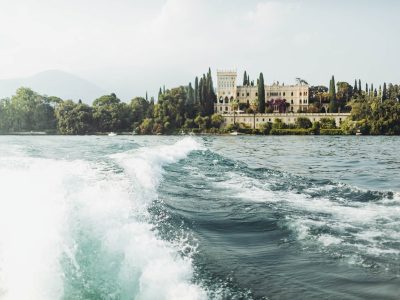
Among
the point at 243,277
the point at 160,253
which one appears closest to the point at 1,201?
the point at 160,253

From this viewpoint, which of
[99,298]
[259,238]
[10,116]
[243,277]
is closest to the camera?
[99,298]

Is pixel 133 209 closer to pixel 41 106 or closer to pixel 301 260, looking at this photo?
pixel 301 260

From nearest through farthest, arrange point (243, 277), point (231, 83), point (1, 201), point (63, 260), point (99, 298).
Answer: point (99, 298) → point (63, 260) → point (243, 277) → point (1, 201) → point (231, 83)

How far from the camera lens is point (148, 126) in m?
108

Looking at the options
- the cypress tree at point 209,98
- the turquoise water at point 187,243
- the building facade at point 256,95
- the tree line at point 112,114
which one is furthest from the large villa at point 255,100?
the turquoise water at point 187,243

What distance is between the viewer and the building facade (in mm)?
119812

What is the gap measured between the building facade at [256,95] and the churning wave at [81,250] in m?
108

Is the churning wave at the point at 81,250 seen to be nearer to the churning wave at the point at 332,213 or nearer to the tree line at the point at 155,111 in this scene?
the churning wave at the point at 332,213

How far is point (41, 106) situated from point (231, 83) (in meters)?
51.0

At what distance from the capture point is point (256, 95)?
416 feet

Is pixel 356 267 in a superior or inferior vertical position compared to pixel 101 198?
inferior

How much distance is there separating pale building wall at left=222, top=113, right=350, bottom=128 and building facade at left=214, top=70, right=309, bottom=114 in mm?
6830

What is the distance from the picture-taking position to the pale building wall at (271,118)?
106 metres

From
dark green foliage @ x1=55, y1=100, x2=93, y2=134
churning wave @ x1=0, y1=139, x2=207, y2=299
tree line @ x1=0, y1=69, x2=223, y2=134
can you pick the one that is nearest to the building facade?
tree line @ x1=0, y1=69, x2=223, y2=134
